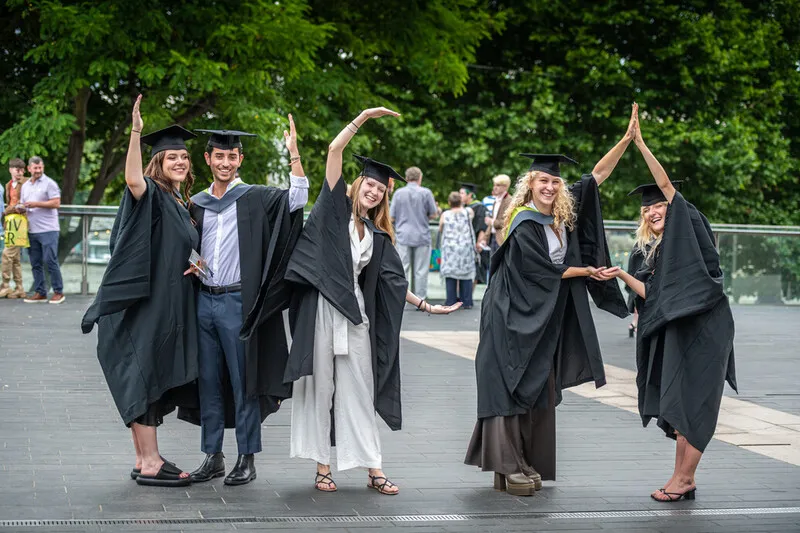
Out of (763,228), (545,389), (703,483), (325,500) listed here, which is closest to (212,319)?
(325,500)

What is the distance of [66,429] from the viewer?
792 centimetres

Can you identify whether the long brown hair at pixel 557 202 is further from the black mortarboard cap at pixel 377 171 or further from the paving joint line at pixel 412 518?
the paving joint line at pixel 412 518

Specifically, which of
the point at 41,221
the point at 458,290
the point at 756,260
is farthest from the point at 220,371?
the point at 756,260

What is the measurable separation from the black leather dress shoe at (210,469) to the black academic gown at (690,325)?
7.82 ft

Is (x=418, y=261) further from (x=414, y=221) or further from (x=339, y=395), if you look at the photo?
(x=339, y=395)

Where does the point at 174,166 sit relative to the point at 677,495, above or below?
above

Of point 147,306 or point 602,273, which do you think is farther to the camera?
point 602,273

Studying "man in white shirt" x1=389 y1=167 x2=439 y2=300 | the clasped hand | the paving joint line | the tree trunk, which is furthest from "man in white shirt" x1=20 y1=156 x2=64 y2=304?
the paving joint line

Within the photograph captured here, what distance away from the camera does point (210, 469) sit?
21.6ft

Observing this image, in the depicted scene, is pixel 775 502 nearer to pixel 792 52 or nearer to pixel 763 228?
pixel 763 228

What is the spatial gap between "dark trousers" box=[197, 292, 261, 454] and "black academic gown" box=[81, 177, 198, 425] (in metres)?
0.09

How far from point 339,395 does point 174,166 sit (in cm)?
153

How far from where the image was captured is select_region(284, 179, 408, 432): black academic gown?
632 cm

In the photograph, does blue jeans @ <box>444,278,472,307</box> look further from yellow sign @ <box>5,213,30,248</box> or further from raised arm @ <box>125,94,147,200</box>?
raised arm @ <box>125,94,147,200</box>
